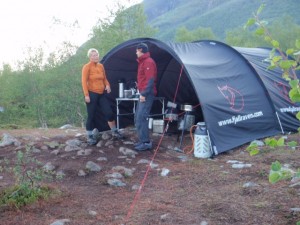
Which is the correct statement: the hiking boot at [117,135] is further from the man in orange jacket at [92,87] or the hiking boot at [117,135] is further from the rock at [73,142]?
the rock at [73,142]

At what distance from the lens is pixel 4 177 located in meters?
6.22

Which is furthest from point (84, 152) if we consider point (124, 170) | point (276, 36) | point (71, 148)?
point (276, 36)

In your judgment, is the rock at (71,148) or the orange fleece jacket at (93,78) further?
the orange fleece jacket at (93,78)

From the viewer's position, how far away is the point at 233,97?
8570mm

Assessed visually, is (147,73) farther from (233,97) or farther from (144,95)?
(233,97)

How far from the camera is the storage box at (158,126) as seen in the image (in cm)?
964

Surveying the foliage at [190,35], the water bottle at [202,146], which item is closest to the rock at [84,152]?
the water bottle at [202,146]

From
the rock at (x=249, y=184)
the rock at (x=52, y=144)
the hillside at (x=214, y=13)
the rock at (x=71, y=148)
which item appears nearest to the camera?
the rock at (x=249, y=184)

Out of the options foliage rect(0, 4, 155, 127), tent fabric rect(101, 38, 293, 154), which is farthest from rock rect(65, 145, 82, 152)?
foliage rect(0, 4, 155, 127)

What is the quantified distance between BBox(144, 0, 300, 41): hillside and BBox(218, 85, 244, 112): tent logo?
29.1 meters

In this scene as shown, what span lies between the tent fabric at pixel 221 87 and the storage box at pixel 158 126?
1.09 metres

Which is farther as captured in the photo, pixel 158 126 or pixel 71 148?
pixel 158 126

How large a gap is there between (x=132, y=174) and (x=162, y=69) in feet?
18.2

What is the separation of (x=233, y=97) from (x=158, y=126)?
2012 millimetres
